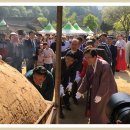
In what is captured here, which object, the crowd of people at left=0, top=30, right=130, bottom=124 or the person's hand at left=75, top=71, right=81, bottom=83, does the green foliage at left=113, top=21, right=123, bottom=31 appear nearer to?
the crowd of people at left=0, top=30, right=130, bottom=124

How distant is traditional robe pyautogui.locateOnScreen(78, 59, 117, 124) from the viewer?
16.3 ft

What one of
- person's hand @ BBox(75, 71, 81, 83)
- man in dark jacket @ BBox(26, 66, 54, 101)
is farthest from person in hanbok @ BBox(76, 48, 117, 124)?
person's hand @ BBox(75, 71, 81, 83)

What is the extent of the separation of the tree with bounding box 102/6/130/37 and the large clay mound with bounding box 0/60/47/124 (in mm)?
37966

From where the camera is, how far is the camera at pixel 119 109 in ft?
5.52

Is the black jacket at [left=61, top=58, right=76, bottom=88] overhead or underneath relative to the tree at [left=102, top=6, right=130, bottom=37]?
underneath

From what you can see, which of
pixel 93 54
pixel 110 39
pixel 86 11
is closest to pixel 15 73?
pixel 93 54

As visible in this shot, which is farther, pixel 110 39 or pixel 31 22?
pixel 31 22

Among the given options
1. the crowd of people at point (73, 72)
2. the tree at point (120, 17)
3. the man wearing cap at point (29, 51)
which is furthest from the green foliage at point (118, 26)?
the man wearing cap at point (29, 51)

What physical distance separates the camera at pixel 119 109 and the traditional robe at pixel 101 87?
10.1ft

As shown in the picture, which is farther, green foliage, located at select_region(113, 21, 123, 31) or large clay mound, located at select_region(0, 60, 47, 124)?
green foliage, located at select_region(113, 21, 123, 31)

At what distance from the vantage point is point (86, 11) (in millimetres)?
117750

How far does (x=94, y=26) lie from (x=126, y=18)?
81.1 feet

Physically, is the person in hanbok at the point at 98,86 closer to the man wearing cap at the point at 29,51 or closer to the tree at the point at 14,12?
the man wearing cap at the point at 29,51

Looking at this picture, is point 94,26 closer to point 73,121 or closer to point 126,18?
point 126,18
